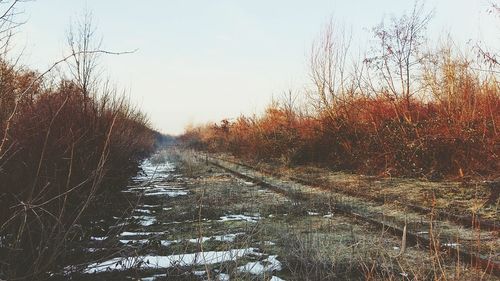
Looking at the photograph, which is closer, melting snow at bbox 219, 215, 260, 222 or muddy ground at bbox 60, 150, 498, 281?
muddy ground at bbox 60, 150, 498, 281

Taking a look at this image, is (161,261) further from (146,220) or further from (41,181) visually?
(146,220)

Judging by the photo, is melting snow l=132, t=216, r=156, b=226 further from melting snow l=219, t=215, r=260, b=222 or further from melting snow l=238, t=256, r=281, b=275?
melting snow l=238, t=256, r=281, b=275

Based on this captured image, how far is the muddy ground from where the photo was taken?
11.8ft

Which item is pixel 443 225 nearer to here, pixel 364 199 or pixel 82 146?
pixel 364 199

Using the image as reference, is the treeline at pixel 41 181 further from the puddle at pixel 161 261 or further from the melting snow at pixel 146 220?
the melting snow at pixel 146 220

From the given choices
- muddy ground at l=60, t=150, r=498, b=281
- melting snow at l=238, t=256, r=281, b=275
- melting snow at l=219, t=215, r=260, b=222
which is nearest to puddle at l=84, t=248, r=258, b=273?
muddy ground at l=60, t=150, r=498, b=281

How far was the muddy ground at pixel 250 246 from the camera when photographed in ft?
11.8

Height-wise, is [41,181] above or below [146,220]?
above

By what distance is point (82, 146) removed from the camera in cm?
571

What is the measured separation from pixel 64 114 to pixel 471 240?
16.7 ft

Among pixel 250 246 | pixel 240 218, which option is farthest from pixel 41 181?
pixel 240 218

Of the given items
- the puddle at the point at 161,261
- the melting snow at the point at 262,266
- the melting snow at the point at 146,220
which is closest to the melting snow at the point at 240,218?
the melting snow at the point at 146,220

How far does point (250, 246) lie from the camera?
463 centimetres

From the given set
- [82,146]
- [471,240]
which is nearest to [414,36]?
[471,240]
